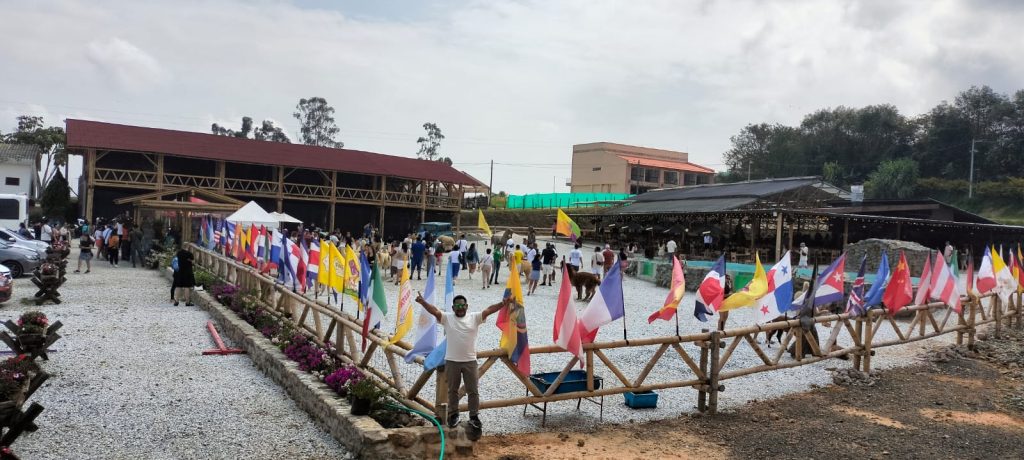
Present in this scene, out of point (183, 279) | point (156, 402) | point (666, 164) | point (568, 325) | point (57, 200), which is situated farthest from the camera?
point (666, 164)

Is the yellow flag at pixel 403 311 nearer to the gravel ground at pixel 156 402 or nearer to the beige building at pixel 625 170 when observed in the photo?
the gravel ground at pixel 156 402

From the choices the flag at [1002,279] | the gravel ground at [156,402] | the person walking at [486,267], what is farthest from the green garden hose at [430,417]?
the flag at [1002,279]

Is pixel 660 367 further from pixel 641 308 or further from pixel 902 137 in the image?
pixel 902 137

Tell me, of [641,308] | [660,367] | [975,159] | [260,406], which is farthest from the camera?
[975,159]

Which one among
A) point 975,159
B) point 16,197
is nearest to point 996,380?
point 16,197

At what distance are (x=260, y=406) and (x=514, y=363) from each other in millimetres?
2985

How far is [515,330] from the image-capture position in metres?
6.90

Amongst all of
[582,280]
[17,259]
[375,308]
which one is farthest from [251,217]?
[375,308]

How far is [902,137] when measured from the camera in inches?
2345

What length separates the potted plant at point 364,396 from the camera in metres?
6.37

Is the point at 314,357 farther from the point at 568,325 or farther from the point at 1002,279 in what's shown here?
the point at 1002,279

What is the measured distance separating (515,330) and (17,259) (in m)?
16.9

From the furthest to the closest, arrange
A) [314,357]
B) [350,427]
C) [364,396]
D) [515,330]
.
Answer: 1. [314,357]
2. [515,330]
3. [364,396]
4. [350,427]

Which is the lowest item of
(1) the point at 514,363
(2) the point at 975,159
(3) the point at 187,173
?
(1) the point at 514,363
